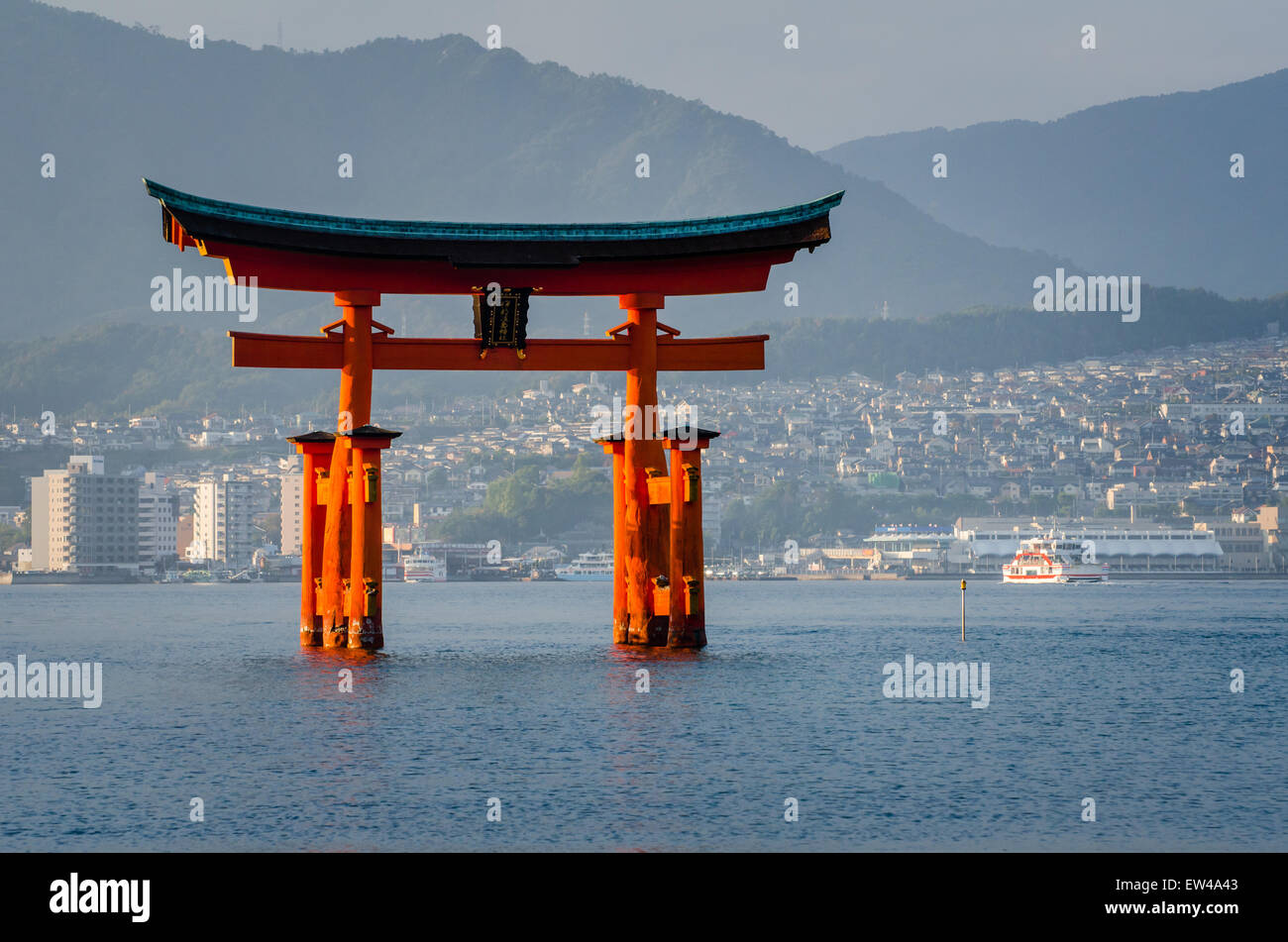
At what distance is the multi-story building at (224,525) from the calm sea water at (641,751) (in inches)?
5335

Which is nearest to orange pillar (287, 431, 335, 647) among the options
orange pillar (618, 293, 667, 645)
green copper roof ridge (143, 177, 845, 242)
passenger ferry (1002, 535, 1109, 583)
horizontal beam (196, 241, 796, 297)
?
horizontal beam (196, 241, 796, 297)

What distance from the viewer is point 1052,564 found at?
15125 cm

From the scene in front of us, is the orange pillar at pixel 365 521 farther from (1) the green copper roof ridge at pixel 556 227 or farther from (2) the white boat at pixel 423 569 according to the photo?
(2) the white boat at pixel 423 569

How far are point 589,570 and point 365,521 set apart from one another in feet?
466

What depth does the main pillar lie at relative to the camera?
39.7 m

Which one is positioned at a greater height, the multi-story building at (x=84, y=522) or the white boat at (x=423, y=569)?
the multi-story building at (x=84, y=522)

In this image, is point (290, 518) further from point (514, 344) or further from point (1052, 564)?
point (514, 344)

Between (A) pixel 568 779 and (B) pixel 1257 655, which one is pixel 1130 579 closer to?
(B) pixel 1257 655

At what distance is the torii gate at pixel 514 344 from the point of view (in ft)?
126

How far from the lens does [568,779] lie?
A: 25.5 metres

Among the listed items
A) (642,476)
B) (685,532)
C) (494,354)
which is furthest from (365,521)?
(685,532)

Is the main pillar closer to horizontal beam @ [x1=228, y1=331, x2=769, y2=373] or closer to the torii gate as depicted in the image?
the torii gate

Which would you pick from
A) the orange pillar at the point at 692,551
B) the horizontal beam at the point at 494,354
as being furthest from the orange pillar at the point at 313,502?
the orange pillar at the point at 692,551
